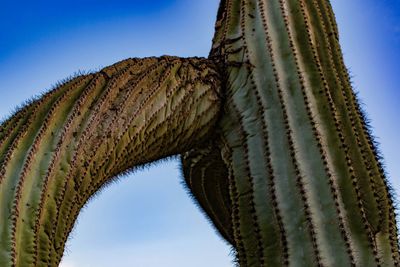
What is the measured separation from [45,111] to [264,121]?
105cm

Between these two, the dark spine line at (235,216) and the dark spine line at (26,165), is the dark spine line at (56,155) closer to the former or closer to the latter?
the dark spine line at (26,165)

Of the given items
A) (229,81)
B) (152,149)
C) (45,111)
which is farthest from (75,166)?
(229,81)

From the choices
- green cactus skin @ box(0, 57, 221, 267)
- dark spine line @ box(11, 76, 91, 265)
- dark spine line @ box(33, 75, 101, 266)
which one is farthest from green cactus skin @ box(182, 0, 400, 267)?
dark spine line @ box(11, 76, 91, 265)

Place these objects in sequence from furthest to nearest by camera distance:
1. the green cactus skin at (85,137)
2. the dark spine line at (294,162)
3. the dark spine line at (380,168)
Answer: the dark spine line at (380,168)
the dark spine line at (294,162)
the green cactus skin at (85,137)

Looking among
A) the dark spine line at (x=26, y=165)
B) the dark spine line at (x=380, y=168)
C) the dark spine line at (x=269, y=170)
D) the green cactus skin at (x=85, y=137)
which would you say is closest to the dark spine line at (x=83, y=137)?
the green cactus skin at (x=85, y=137)

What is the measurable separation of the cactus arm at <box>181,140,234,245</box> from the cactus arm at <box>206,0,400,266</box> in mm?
306

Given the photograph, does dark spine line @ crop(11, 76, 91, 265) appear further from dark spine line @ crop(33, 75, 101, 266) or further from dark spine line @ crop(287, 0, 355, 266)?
dark spine line @ crop(287, 0, 355, 266)

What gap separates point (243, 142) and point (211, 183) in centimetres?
80

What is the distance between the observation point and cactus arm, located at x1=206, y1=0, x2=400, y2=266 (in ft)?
10.5

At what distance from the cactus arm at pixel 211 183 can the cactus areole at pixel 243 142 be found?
0.05 feet

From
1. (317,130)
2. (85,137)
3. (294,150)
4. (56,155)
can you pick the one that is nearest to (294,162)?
(294,150)

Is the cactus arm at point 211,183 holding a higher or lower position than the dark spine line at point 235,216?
higher

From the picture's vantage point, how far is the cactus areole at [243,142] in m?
3.00

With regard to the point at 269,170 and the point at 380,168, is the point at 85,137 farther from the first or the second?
the point at 380,168
